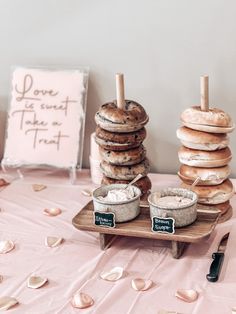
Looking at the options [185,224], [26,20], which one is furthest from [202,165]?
[26,20]

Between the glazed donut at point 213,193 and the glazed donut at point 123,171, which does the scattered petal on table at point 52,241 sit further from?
the glazed donut at point 213,193

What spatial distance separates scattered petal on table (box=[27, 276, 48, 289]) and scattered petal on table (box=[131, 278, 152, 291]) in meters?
0.15

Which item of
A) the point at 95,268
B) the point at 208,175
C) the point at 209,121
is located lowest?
the point at 95,268

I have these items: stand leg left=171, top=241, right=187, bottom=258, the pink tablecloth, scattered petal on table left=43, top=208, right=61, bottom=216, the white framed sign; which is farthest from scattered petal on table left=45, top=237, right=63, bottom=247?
the white framed sign

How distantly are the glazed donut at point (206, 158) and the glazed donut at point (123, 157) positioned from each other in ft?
0.33

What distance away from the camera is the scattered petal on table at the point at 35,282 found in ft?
3.00

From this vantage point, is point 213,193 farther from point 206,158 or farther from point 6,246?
point 6,246

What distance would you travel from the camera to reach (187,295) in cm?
87

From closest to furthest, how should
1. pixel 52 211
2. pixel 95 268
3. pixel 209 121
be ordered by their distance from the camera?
pixel 95 268, pixel 209 121, pixel 52 211

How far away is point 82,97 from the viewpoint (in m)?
1.38

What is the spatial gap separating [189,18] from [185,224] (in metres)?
0.51

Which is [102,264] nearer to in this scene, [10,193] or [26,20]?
[10,193]

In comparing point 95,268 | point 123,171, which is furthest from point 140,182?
point 95,268

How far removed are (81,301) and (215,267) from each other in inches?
9.5
